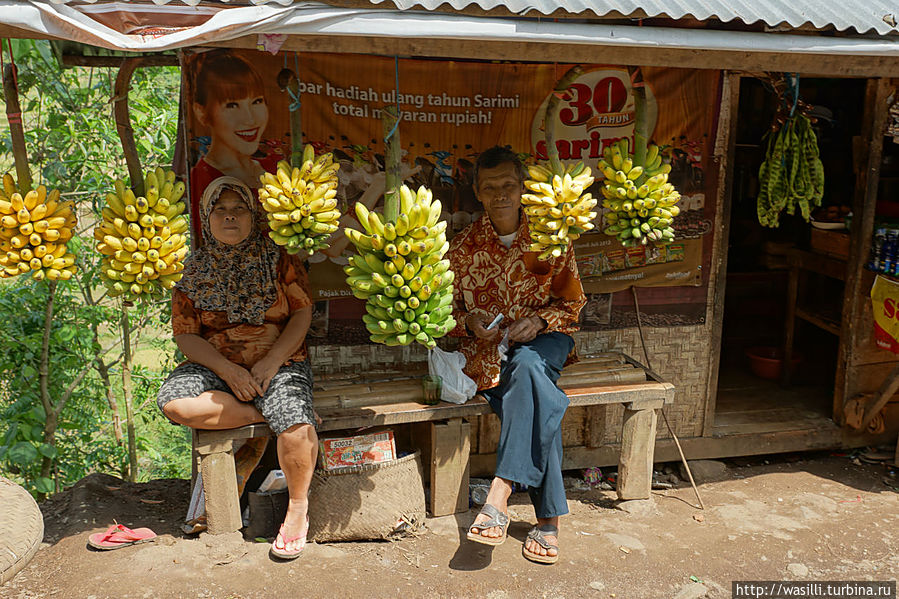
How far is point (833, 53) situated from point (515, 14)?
1.57m

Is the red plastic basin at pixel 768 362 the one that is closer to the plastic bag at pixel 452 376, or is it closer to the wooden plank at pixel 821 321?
the wooden plank at pixel 821 321

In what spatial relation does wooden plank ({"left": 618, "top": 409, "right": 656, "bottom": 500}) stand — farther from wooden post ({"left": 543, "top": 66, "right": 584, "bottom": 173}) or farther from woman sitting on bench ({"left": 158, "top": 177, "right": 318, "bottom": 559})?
woman sitting on bench ({"left": 158, "top": 177, "right": 318, "bottom": 559})

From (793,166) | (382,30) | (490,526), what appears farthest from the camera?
(793,166)

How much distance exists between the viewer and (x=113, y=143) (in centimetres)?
618

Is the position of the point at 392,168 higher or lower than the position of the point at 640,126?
lower

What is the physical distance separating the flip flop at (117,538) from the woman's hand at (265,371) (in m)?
1.00

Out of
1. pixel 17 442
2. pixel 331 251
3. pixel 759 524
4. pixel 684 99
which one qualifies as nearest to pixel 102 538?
pixel 331 251

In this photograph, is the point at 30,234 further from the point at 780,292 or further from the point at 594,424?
the point at 780,292

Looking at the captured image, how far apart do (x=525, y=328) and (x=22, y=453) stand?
3.90 meters

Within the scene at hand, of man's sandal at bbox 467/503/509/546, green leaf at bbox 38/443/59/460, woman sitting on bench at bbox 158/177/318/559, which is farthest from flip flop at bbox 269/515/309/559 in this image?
green leaf at bbox 38/443/59/460

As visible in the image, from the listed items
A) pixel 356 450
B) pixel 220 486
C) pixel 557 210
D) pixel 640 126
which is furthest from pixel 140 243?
pixel 640 126

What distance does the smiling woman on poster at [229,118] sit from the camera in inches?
158

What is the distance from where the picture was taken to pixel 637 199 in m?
3.70

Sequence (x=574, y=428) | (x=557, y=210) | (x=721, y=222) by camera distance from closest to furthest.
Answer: (x=557, y=210) < (x=721, y=222) < (x=574, y=428)
